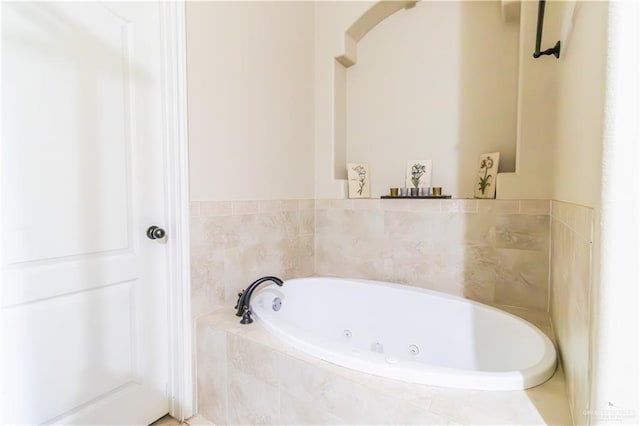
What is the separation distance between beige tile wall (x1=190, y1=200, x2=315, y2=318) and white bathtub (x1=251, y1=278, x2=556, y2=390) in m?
0.17

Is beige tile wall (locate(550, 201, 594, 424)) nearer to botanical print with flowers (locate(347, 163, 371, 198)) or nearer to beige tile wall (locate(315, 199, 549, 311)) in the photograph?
beige tile wall (locate(315, 199, 549, 311))

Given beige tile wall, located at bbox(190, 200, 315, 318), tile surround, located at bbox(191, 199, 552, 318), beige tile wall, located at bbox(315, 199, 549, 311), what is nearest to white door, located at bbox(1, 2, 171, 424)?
beige tile wall, located at bbox(190, 200, 315, 318)

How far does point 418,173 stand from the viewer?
2029 millimetres

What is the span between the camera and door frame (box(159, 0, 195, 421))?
4.44 ft

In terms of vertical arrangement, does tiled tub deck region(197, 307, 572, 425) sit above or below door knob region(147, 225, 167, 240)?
below

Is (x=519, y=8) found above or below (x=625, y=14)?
above

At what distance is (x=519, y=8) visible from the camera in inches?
65.7

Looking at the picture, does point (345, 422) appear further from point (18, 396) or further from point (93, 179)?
point (93, 179)

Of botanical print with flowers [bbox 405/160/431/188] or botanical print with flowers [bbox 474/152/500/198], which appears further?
botanical print with flowers [bbox 405/160/431/188]

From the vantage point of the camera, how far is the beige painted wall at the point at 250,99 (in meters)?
1.48

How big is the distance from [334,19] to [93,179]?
1.87 metres

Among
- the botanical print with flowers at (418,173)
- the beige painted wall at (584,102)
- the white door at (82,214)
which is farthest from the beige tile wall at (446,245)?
the white door at (82,214)

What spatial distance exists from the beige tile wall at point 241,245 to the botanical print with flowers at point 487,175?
3.72 feet

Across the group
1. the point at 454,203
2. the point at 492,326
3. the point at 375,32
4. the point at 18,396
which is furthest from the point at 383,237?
the point at 18,396
